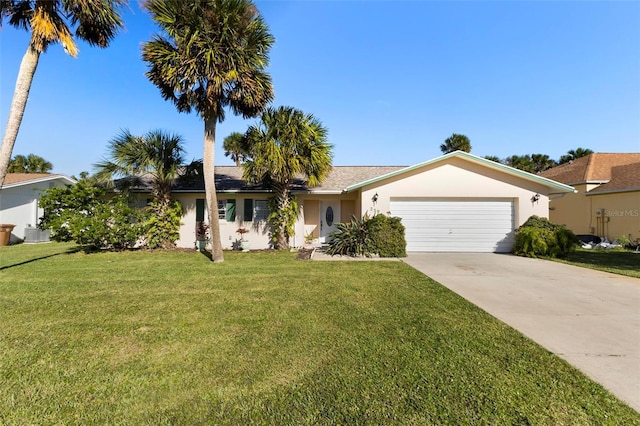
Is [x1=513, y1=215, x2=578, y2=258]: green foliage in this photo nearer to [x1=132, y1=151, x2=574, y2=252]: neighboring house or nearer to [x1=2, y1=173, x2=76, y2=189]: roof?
[x1=132, y1=151, x2=574, y2=252]: neighboring house

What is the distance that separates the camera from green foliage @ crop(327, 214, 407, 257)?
34.6ft

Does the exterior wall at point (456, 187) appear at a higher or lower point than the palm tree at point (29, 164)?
lower

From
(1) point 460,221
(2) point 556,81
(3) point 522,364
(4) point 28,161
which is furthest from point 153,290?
(4) point 28,161

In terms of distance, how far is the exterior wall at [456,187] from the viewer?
1152 centimetres

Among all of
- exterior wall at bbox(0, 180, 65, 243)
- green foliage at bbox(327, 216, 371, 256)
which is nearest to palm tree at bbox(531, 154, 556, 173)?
green foliage at bbox(327, 216, 371, 256)

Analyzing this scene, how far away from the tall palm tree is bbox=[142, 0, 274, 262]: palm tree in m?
1.80

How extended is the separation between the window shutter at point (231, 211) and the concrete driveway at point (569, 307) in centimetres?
825

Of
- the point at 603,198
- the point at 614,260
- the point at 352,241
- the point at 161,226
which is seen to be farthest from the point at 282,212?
the point at 603,198

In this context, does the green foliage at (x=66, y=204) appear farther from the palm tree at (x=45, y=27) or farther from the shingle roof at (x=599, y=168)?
the shingle roof at (x=599, y=168)

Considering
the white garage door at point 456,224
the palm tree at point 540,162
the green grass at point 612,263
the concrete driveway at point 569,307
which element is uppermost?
the palm tree at point 540,162

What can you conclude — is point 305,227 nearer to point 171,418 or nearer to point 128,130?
point 128,130

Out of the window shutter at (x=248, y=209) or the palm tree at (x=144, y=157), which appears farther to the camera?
the window shutter at (x=248, y=209)

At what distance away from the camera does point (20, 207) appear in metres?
15.7

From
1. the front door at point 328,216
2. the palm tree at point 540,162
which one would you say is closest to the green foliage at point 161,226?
the front door at point 328,216
